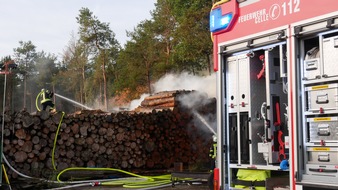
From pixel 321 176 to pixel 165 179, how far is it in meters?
6.89

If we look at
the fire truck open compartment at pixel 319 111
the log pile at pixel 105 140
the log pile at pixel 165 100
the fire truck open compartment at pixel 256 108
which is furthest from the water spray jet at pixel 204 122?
the fire truck open compartment at pixel 319 111

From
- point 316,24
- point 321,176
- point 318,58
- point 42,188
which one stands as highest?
point 316,24

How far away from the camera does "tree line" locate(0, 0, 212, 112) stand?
25.3 meters

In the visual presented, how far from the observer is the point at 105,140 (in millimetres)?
12703

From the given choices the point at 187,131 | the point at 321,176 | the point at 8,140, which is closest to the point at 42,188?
the point at 8,140

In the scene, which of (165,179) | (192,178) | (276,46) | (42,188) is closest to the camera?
(276,46)

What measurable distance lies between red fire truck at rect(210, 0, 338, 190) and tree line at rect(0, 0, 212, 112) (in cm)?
1872

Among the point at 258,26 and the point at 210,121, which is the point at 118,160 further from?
the point at 258,26

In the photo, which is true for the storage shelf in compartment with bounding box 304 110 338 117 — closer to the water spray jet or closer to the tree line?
the water spray jet

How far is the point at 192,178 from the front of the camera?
30.8ft

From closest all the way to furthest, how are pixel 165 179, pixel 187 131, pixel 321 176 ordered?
1. pixel 321 176
2. pixel 165 179
3. pixel 187 131

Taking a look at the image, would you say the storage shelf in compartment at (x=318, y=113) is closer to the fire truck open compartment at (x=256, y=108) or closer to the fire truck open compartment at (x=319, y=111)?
the fire truck open compartment at (x=319, y=111)

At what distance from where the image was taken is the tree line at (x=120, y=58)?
25314mm

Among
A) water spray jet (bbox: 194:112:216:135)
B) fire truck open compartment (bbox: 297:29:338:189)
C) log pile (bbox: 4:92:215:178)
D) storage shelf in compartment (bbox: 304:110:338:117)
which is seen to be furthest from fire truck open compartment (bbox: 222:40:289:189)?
water spray jet (bbox: 194:112:216:135)
